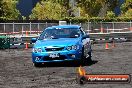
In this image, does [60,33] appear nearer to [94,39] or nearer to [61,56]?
[61,56]

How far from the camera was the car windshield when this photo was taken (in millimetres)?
17344

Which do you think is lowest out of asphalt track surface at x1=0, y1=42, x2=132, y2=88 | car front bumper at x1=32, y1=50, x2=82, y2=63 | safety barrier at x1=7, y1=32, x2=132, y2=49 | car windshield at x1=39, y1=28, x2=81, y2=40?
safety barrier at x1=7, y1=32, x2=132, y2=49

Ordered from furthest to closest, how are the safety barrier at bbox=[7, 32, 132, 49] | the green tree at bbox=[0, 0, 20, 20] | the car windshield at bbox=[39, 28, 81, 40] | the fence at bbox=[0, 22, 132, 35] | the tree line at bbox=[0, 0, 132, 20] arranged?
the tree line at bbox=[0, 0, 132, 20]
the green tree at bbox=[0, 0, 20, 20]
the fence at bbox=[0, 22, 132, 35]
the safety barrier at bbox=[7, 32, 132, 49]
the car windshield at bbox=[39, 28, 81, 40]

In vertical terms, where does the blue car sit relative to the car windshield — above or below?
below

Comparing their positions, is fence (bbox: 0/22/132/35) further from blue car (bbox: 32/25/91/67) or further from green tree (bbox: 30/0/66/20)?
blue car (bbox: 32/25/91/67)

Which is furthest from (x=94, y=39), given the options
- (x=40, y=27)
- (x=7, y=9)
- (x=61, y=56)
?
(x=7, y=9)

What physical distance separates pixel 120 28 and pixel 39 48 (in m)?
36.0

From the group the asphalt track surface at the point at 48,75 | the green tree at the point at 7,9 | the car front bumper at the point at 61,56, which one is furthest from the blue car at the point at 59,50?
the green tree at the point at 7,9

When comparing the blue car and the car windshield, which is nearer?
the blue car

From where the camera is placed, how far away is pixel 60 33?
1770 cm

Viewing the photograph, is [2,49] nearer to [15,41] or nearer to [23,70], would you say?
[15,41]

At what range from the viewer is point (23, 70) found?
50.9ft

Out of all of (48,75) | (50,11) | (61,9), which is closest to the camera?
(48,75)

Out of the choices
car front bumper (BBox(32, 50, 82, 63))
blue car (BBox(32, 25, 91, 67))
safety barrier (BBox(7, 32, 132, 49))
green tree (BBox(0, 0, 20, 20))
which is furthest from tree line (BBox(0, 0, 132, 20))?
car front bumper (BBox(32, 50, 82, 63))
